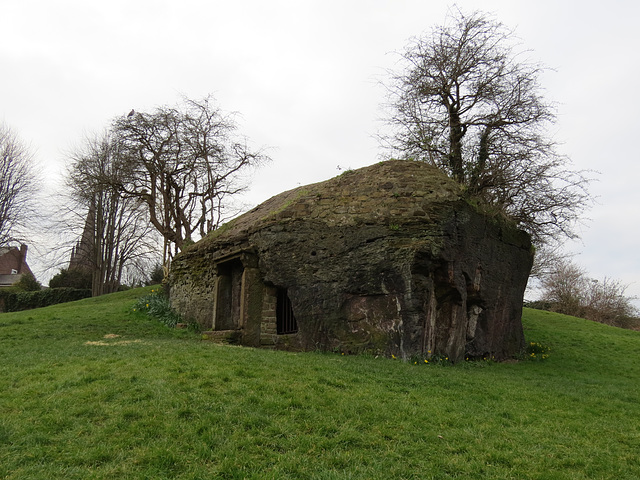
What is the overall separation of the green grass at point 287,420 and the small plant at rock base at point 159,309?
6016 mm

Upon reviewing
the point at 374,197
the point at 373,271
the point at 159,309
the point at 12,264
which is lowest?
the point at 159,309

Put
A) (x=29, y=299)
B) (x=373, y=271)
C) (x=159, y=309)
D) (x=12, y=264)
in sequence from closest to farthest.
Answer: (x=373, y=271)
(x=159, y=309)
(x=29, y=299)
(x=12, y=264)

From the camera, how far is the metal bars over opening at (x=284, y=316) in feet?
43.2

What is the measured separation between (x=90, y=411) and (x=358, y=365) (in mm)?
5107

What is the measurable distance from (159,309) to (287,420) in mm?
12749

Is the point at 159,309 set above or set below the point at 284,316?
above

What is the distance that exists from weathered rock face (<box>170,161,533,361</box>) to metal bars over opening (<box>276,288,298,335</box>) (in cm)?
3

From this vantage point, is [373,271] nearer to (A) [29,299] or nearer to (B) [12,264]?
(A) [29,299]

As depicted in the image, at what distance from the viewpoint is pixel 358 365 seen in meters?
8.94

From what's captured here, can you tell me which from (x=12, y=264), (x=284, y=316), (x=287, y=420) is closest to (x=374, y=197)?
(x=284, y=316)

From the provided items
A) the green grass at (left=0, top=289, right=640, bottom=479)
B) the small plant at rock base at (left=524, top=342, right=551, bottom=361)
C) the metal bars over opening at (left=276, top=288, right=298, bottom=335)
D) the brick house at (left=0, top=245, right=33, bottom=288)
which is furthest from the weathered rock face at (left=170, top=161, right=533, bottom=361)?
the brick house at (left=0, top=245, right=33, bottom=288)

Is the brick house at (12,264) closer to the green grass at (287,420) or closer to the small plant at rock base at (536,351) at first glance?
the green grass at (287,420)

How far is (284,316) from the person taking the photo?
1326 cm

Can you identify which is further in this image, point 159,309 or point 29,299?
point 29,299
